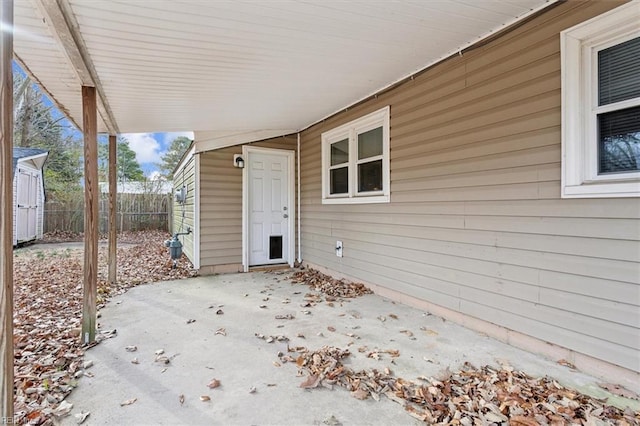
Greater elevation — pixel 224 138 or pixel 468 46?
pixel 468 46

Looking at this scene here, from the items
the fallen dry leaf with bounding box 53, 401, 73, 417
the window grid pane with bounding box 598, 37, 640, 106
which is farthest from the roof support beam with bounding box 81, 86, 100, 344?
the window grid pane with bounding box 598, 37, 640, 106

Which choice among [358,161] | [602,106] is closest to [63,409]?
[602,106]

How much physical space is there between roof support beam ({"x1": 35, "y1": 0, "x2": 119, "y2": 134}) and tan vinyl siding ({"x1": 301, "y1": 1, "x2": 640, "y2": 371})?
3.12m

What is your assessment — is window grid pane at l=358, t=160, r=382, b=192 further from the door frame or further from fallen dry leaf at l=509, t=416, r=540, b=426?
fallen dry leaf at l=509, t=416, r=540, b=426

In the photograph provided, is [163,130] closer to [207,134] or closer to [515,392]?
[207,134]

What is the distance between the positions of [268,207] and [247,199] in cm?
43

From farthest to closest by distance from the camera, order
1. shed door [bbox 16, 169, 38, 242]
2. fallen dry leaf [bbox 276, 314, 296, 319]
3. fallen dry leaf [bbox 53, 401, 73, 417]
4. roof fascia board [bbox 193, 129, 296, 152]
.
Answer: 1. shed door [bbox 16, 169, 38, 242]
2. roof fascia board [bbox 193, 129, 296, 152]
3. fallen dry leaf [bbox 276, 314, 296, 319]
4. fallen dry leaf [bbox 53, 401, 73, 417]

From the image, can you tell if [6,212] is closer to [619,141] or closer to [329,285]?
[619,141]

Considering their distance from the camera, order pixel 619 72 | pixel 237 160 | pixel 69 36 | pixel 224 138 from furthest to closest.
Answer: pixel 237 160, pixel 224 138, pixel 69 36, pixel 619 72

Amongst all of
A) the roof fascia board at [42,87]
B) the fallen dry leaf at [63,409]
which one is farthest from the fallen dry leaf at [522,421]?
the roof fascia board at [42,87]

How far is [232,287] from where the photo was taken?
184 inches

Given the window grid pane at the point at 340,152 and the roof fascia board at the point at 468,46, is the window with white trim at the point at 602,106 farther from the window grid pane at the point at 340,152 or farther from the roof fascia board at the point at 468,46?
the window grid pane at the point at 340,152

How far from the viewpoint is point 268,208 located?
599 cm

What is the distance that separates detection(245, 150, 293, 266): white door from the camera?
230 inches
